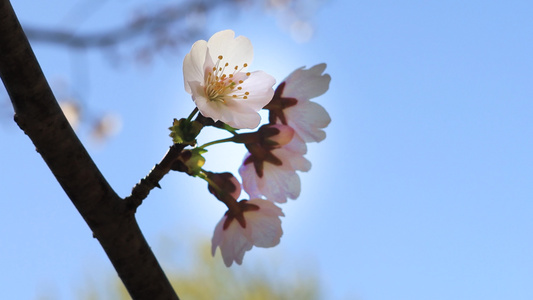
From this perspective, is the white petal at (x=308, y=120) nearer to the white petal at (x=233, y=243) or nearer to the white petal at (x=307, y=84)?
the white petal at (x=307, y=84)

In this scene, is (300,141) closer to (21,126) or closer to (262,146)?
(262,146)

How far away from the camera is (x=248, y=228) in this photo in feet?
1.94

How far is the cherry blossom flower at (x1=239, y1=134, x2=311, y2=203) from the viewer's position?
615mm

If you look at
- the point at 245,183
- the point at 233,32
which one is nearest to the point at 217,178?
the point at 245,183

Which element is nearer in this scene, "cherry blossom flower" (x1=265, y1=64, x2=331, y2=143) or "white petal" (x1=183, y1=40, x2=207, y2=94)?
"white petal" (x1=183, y1=40, x2=207, y2=94)

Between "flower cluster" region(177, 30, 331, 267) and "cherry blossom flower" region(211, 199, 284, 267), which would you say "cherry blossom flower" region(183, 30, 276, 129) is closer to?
"flower cluster" region(177, 30, 331, 267)

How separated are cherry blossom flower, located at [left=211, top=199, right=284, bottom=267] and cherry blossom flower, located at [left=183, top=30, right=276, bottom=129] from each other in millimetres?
115

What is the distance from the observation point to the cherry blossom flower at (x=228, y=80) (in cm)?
51

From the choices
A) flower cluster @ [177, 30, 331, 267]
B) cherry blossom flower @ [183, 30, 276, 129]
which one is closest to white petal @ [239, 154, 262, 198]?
flower cluster @ [177, 30, 331, 267]

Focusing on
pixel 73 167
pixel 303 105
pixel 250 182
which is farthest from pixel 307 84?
pixel 73 167

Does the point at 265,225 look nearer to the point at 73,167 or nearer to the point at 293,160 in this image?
the point at 293,160

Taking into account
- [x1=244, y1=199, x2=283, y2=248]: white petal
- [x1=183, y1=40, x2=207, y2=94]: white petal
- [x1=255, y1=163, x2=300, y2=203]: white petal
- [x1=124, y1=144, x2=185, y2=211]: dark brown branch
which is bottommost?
[x1=244, y1=199, x2=283, y2=248]: white petal

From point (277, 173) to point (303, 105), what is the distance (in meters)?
0.08

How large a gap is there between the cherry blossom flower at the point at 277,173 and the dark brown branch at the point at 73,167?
0.47 ft
